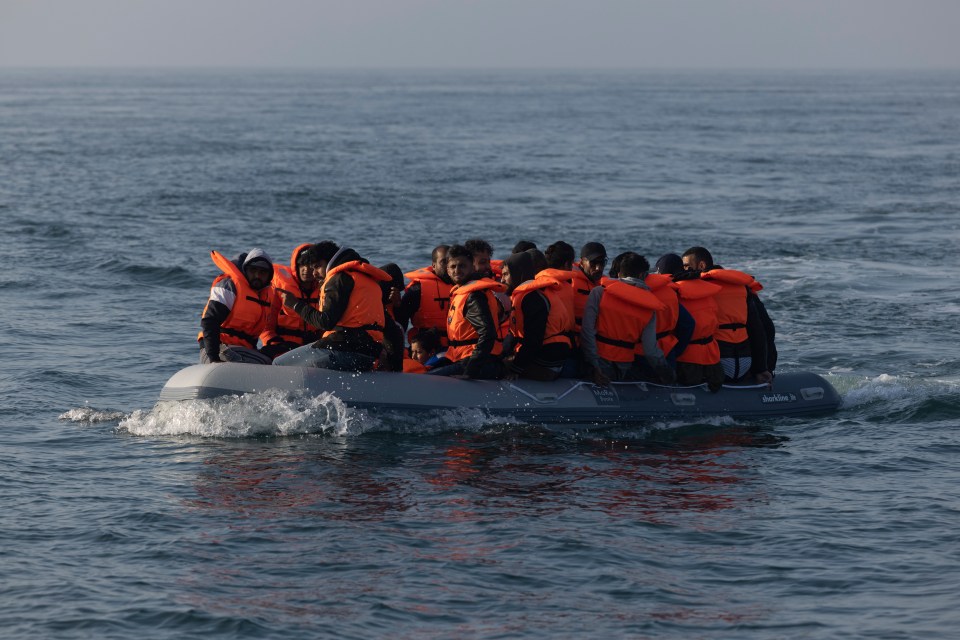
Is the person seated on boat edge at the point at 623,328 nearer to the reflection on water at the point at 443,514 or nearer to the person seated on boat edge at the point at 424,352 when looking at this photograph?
the reflection on water at the point at 443,514

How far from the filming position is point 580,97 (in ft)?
287

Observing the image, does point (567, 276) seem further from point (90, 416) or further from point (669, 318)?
point (90, 416)

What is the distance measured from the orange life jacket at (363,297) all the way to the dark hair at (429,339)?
799mm

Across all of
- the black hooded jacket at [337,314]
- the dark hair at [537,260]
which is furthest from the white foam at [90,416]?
the dark hair at [537,260]

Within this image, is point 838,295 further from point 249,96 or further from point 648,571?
point 249,96

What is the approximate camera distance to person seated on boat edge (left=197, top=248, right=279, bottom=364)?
1073 centimetres

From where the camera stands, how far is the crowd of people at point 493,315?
35.0 ft

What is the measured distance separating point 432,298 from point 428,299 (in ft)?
0.13

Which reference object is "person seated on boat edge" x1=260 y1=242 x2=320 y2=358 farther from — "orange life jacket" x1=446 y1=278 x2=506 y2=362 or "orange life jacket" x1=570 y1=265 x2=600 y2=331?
"orange life jacket" x1=570 y1=265 x2=600 y2=331

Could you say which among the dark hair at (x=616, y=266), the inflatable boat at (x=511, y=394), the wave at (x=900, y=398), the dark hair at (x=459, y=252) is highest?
the dark hair at (x=459, y=252)

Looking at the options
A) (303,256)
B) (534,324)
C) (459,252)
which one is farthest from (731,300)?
(303,256)

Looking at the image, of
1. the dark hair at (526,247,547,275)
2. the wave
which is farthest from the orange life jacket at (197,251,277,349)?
the wave

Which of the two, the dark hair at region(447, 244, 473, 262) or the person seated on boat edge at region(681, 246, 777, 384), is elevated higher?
the dark hair at region(447, 244, 473, 262)

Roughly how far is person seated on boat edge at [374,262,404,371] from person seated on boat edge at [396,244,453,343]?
0.48 feet
